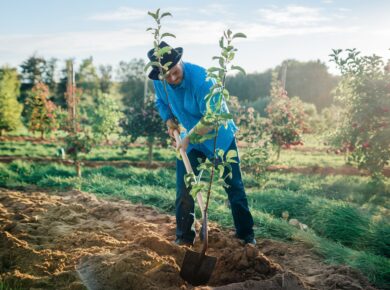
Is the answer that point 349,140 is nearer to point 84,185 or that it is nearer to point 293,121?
point 293,121

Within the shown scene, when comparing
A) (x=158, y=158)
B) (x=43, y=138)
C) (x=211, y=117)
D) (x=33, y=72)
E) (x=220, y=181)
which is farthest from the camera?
(x=33, y=72)

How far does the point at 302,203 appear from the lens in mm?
5273

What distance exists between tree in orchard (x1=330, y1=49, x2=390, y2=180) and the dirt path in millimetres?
3581

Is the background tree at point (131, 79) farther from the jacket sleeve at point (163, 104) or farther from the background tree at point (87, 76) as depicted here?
the jacket sleeve at point (163, 104)

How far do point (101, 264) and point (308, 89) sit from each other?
3117cm

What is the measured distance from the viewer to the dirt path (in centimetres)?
255

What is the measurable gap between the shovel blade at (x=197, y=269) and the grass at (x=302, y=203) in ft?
4.37

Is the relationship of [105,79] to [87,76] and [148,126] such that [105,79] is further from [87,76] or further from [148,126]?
[148,126]

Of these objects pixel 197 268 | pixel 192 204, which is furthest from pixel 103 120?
pixel 197 268

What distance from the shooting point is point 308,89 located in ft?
103

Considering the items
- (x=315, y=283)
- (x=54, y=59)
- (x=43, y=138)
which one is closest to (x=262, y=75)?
(x=54, y=59)

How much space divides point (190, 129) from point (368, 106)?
13.7 feet

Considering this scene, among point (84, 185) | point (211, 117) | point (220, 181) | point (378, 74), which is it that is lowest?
point (84, 185)

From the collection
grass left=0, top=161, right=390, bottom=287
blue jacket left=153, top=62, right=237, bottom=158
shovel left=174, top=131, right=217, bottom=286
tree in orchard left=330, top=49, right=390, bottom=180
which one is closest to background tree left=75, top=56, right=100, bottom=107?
grass left=0, top=161, right=390, bottom=287
